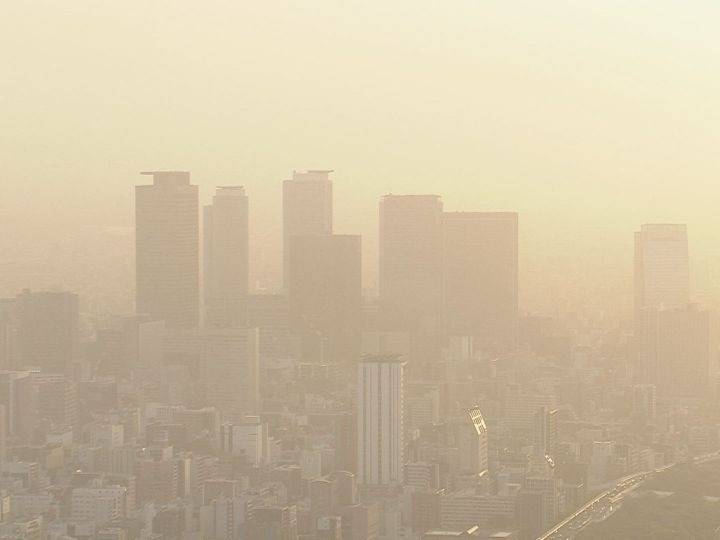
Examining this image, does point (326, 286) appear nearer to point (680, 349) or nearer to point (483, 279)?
point (483, 279)

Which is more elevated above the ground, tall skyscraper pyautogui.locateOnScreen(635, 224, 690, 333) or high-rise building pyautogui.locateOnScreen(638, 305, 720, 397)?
tall skyscraper pyautogui.locateOnScreen(635, 224, 690, 333)

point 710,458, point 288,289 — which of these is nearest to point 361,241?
point 288,289

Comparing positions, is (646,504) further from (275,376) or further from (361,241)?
(361,241)

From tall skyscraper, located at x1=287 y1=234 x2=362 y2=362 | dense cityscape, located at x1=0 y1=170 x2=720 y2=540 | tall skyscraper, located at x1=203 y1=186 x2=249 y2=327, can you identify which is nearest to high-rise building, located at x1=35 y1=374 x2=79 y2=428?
dense cityscape, located at x1=0 y1=170 x2=720 y2=540

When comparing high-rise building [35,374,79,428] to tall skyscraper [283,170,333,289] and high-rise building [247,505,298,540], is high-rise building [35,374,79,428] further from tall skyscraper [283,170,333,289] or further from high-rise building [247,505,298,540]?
high-rise building [247,505,298,540]

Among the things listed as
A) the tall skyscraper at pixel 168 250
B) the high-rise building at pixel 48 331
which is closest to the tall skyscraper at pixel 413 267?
the tall skyscraper at pixel 168 250
